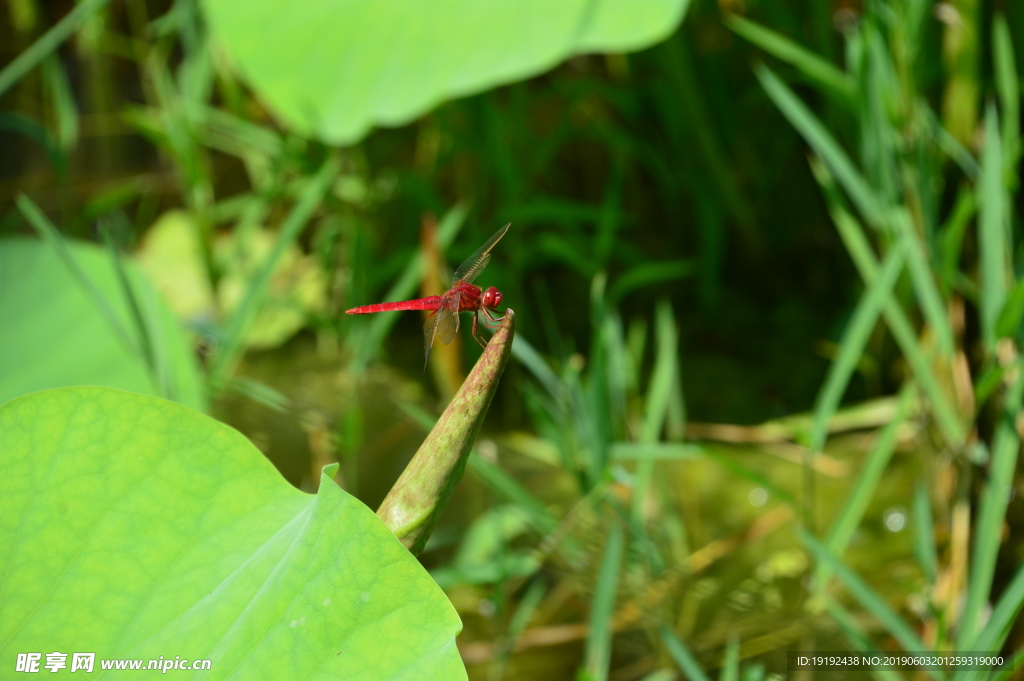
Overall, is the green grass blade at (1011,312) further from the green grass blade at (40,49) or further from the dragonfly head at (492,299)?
the green grass blade at (40,49)

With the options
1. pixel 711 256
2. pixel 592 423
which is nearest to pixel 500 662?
pixel 592 423

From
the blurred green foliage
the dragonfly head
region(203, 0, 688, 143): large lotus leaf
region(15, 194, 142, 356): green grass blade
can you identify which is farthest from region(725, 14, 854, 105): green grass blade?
region(15, 194, 142, 356): green grass blade

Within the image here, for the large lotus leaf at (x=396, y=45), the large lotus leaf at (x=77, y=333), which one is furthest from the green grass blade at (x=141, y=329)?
the large lotus leaf at (x=396, y=45)

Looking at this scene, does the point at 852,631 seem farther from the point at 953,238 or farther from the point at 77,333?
the point at 77,333

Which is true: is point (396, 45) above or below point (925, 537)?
above

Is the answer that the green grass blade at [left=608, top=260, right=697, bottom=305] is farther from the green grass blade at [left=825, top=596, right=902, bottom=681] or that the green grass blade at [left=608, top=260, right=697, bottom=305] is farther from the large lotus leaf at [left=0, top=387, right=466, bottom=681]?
the large lotus leaf at [left=0, top=387, right=466, bottom=681]

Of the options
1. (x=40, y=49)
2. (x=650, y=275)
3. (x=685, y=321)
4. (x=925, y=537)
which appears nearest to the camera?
(x=925, y=537)

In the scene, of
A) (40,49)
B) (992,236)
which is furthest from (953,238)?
(40,49)
